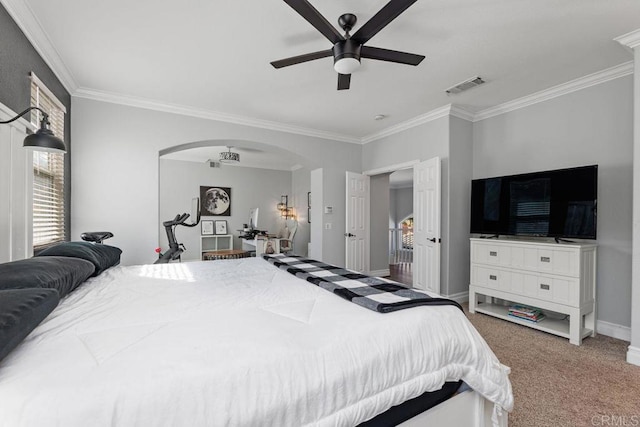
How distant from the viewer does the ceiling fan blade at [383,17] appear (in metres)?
1.64

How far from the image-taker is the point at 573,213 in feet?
9.61

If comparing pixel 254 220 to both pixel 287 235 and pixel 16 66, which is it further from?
pixel 16 66

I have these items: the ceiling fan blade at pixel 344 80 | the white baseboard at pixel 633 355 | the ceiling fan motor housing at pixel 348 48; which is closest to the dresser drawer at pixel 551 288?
the white baseboard at pixel 633 355

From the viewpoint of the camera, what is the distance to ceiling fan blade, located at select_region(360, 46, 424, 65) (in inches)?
80.5

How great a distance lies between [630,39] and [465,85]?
4.11 feet

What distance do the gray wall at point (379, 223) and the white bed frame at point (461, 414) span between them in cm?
428

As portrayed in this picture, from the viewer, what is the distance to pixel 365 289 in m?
1.61

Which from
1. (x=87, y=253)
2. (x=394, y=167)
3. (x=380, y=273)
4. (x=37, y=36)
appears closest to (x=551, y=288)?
(x=394, y=167)

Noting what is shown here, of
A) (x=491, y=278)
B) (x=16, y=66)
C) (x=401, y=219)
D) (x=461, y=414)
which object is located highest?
(x=16, y=66)

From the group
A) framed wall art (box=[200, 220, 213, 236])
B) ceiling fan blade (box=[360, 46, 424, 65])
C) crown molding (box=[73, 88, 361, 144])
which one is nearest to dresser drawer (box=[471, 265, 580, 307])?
ceiling fan blade (box=[360, 46, 424, 65])

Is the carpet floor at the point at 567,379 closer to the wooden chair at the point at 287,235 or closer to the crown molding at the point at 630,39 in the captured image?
the crown molding at the point at 630,39

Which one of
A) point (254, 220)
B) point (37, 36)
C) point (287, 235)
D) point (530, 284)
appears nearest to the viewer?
point (37, 36)

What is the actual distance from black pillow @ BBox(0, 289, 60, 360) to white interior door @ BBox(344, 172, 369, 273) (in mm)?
4217

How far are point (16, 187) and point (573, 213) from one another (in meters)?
4.69
